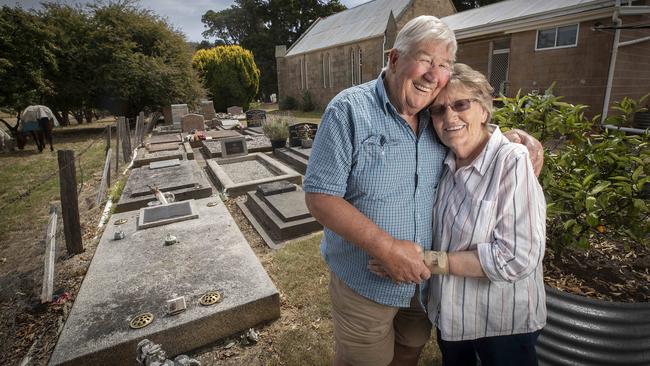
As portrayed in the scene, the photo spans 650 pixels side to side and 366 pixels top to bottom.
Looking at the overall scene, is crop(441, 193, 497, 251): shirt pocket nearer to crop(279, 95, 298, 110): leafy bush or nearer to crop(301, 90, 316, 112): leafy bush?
crop(301, 90, 316, 112): leafy bush

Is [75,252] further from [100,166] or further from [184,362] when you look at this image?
[100,166]

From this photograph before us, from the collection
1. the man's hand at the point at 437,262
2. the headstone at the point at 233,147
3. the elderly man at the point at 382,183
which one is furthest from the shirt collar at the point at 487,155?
the headstone at the point at 233,147

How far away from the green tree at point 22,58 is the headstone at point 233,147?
10904 millimetres

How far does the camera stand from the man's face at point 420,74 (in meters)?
1.58

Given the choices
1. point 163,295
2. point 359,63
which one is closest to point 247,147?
point 163,295

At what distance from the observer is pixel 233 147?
396 inches

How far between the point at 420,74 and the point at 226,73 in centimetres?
2718

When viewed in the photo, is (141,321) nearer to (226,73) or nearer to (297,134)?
(297,134)

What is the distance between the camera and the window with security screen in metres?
11.5

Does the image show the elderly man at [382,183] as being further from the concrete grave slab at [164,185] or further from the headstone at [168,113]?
the headstone at [168,113]

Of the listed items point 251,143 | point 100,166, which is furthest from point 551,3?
point 100,166

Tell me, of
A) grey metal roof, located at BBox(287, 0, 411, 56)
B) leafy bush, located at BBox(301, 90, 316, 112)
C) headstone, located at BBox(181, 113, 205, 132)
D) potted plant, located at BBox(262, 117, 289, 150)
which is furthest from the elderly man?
leafy bush, located at BBox(301, 90, 316, 112)

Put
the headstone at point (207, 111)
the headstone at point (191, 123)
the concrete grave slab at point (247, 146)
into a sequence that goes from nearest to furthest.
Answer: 1. the concrete grave slab at point (247, 146)
2. the headstone at point (191, 123)
3. the headstone at point (207, 111)

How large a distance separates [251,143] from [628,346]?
11.2 meters
